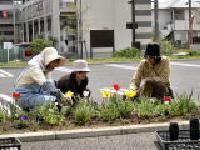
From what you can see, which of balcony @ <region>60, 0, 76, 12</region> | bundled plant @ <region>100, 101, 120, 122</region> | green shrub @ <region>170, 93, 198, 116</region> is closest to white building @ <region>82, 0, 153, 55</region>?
balcony @ <region>60, 0, 76, 12</region>

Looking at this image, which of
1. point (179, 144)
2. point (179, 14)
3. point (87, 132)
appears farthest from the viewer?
point (179, 14)

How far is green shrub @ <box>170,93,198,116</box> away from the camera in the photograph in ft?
29.1

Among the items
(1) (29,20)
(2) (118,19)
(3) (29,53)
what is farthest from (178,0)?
(3) (29,53)

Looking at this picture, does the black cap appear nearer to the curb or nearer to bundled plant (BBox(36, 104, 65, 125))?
the curb

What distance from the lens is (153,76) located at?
31.7 feet

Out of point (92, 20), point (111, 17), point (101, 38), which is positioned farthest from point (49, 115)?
point (111, 17)

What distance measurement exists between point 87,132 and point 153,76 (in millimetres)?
2067

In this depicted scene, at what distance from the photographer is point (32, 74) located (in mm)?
8789

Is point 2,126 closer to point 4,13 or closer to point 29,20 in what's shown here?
point 29,20

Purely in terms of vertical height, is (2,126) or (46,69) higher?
(46,69)

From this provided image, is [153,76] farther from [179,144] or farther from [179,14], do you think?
[179,14]

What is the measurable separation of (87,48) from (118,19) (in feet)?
14.5

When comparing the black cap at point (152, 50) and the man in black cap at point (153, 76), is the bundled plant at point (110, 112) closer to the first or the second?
the man in black cap at point (153, 76)

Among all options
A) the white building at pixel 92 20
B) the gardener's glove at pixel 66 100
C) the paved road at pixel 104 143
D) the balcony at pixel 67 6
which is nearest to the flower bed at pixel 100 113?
the gardener's glove at pixel 66 100
